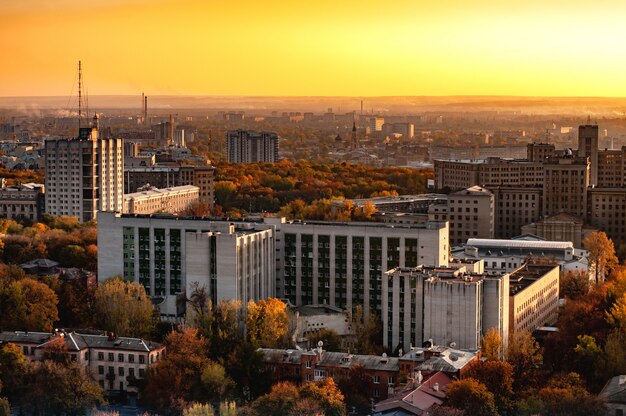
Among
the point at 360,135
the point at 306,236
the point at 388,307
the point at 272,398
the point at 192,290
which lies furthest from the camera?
the point at 360,135

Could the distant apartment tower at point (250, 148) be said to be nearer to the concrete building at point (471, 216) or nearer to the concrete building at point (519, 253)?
the concrete building at point (471, 216)

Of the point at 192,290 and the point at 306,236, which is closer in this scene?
the point at 192,290

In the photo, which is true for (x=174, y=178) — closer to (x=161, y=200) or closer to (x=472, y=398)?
(x=161, y=200)

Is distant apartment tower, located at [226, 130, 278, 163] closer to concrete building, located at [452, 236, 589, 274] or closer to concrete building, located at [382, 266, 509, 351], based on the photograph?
concrete building, located at [452, 236, 589, 274]

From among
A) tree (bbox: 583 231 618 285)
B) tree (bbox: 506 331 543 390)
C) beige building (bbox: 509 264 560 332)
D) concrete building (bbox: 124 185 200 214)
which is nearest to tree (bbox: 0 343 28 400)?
tree (bbox: 506 331 543 390)

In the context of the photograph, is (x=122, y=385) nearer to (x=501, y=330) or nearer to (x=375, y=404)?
(x=375, y=404)

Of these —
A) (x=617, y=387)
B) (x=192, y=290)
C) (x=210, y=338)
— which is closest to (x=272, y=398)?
(x=210, y=338)

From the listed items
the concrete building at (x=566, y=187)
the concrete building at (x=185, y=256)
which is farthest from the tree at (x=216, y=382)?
the concrete building at (x=566, y=187)
